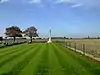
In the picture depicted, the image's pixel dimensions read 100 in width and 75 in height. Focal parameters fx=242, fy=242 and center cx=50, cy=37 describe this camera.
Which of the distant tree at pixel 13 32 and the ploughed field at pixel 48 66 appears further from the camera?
the distant tree at pixel 13 32

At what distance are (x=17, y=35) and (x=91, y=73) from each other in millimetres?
156647

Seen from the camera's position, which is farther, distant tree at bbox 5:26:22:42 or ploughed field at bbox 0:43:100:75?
distant tree at bbox 5:26:22:42

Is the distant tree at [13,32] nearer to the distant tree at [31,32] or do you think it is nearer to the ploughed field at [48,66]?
the distant tree at [31,32]

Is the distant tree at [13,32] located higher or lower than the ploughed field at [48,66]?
higher

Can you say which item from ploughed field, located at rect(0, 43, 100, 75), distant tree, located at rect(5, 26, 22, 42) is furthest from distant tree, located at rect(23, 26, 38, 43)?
ploughed field, located at rect(0, 43, 100, 75)

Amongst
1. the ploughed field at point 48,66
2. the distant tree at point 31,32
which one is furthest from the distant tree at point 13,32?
the ploughed field at point 48,66

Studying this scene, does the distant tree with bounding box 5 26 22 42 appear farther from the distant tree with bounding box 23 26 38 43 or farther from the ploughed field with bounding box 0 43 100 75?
the ploughed field with bounding box 0 43 100 75

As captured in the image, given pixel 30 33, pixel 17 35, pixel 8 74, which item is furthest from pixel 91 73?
pixel 30 33

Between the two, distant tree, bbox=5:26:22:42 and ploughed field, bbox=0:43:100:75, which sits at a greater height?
distant tree, bbox=5:26:22:42

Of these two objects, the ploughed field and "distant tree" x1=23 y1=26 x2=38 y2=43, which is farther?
"distant tree" x1=23 y1=26 x2=38 y2=43

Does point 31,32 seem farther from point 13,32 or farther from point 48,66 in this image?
point 48,66

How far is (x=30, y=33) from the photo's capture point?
632 feet

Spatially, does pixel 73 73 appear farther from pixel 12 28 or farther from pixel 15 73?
pixel 12 28

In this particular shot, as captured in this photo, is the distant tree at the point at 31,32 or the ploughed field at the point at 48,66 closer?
the ploughed field at the point at 48,66
